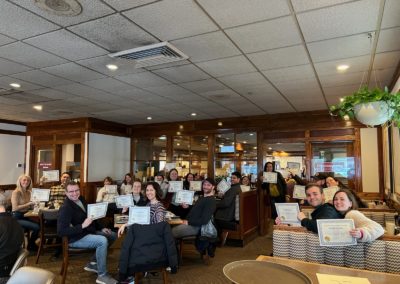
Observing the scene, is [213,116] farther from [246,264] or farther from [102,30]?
[246,264]

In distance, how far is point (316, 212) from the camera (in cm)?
280

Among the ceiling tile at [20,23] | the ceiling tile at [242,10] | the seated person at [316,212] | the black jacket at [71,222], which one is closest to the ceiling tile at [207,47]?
the ceiling tile at [242,10]

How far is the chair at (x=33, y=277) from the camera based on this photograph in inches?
Answer: 68.9

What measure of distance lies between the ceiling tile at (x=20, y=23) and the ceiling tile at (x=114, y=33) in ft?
0.86

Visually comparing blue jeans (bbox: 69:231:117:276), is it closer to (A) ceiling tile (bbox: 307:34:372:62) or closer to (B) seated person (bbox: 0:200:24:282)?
(B) seated person (bbox: 0:200:24:282)

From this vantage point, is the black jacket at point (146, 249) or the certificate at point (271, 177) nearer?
the black jacket at point (146, 249)

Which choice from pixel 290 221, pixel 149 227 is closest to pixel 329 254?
pixel 290 221

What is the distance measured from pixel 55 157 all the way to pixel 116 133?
179 centimetres

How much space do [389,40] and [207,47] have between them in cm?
187

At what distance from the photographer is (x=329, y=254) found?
2.34m

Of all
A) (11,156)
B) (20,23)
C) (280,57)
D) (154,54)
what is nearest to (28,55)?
(20,23)

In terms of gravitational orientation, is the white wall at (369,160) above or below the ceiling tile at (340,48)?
below

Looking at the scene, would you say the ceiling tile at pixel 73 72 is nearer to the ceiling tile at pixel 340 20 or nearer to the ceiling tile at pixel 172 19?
the ceiling tile at pixel 172 19

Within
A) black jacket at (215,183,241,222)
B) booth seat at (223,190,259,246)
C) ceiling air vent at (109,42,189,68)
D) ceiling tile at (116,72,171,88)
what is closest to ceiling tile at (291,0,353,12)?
ceiling air vent at (109,42,189,68)
